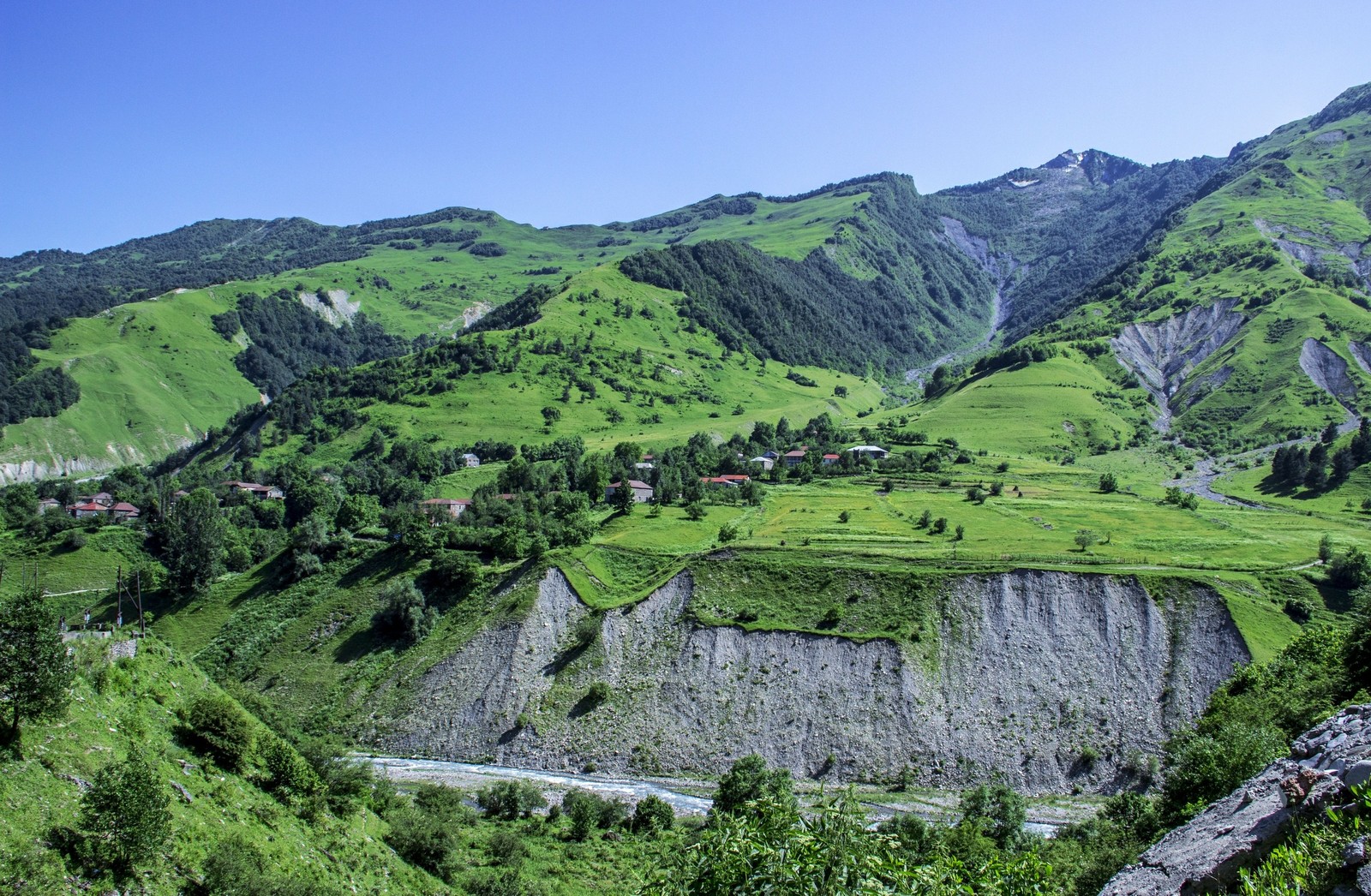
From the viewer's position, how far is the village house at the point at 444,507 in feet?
366

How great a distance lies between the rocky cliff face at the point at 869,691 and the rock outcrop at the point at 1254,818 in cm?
4618

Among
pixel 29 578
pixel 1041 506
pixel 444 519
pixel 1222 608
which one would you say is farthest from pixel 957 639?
pixel 29 578

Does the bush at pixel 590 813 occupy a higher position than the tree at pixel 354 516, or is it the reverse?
the tree at pixel 354 516

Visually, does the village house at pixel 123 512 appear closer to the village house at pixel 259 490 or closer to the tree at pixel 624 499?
the village house at pixel 259 490

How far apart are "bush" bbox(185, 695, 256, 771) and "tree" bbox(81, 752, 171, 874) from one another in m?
9.65

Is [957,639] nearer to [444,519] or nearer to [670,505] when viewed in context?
[670,505]

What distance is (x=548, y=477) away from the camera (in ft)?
455

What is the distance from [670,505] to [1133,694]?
65.4m

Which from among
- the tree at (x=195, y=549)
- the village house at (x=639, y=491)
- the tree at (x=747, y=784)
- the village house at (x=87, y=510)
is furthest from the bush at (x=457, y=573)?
the village house at (x=87, y=510)

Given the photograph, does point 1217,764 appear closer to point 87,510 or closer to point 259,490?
point 87,510

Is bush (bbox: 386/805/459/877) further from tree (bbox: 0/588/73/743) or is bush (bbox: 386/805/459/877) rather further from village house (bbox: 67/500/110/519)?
village house (bbox: 67/500/110/519)

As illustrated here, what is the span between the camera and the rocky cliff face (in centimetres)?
6738

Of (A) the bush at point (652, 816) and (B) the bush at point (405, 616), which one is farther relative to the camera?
(B) the bush at point (405, 616)

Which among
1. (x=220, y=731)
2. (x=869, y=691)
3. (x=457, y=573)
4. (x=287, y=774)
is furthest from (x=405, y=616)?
(x=869, y=691)
